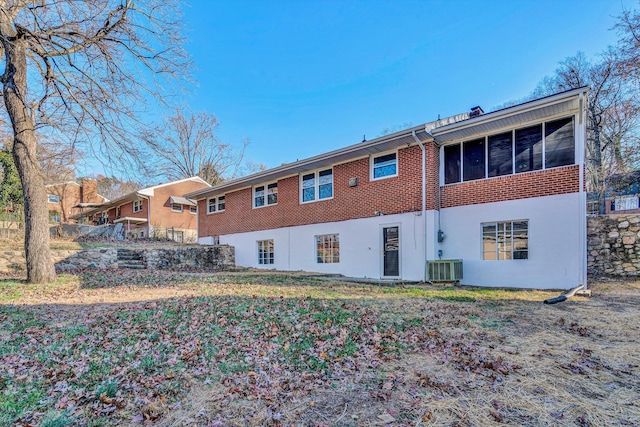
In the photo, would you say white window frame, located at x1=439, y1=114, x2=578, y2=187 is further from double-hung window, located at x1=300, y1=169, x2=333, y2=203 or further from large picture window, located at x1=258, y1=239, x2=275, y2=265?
large picture window, located at x1=258, y1=239, x2=275, y2=265

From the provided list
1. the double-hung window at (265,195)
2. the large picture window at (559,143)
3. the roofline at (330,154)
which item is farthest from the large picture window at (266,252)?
the large picture window at (559,143)

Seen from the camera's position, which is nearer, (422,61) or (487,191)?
(487,191)

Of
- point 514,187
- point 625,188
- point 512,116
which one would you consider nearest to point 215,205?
point 514,187

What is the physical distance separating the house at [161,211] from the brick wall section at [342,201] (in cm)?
957

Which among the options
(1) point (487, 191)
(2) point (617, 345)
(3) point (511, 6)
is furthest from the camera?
(3) point (511, 6)

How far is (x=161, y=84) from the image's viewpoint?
8.44 metres

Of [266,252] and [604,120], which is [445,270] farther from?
[604,120]

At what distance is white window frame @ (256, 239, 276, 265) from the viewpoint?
48.8 ft

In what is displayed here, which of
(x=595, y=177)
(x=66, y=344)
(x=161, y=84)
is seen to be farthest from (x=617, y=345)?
(x=595, y=177)

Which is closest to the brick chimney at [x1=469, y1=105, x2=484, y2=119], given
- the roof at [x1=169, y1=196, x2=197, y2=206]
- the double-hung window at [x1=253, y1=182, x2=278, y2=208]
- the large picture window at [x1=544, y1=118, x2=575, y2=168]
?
the large picture window at [x1=544, y1=118, x2=575, y2=168]

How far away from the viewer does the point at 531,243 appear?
8594 millimetres

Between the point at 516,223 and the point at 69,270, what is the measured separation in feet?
45.5

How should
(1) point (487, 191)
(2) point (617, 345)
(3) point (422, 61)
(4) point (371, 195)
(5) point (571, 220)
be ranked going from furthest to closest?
(3) point (422, 61) < (4) point (371, 195) < (1) point (487, 191) < (5) point (571, 220) < (2) point (617, 345)

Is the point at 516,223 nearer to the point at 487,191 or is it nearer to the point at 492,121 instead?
the point at 487,191
